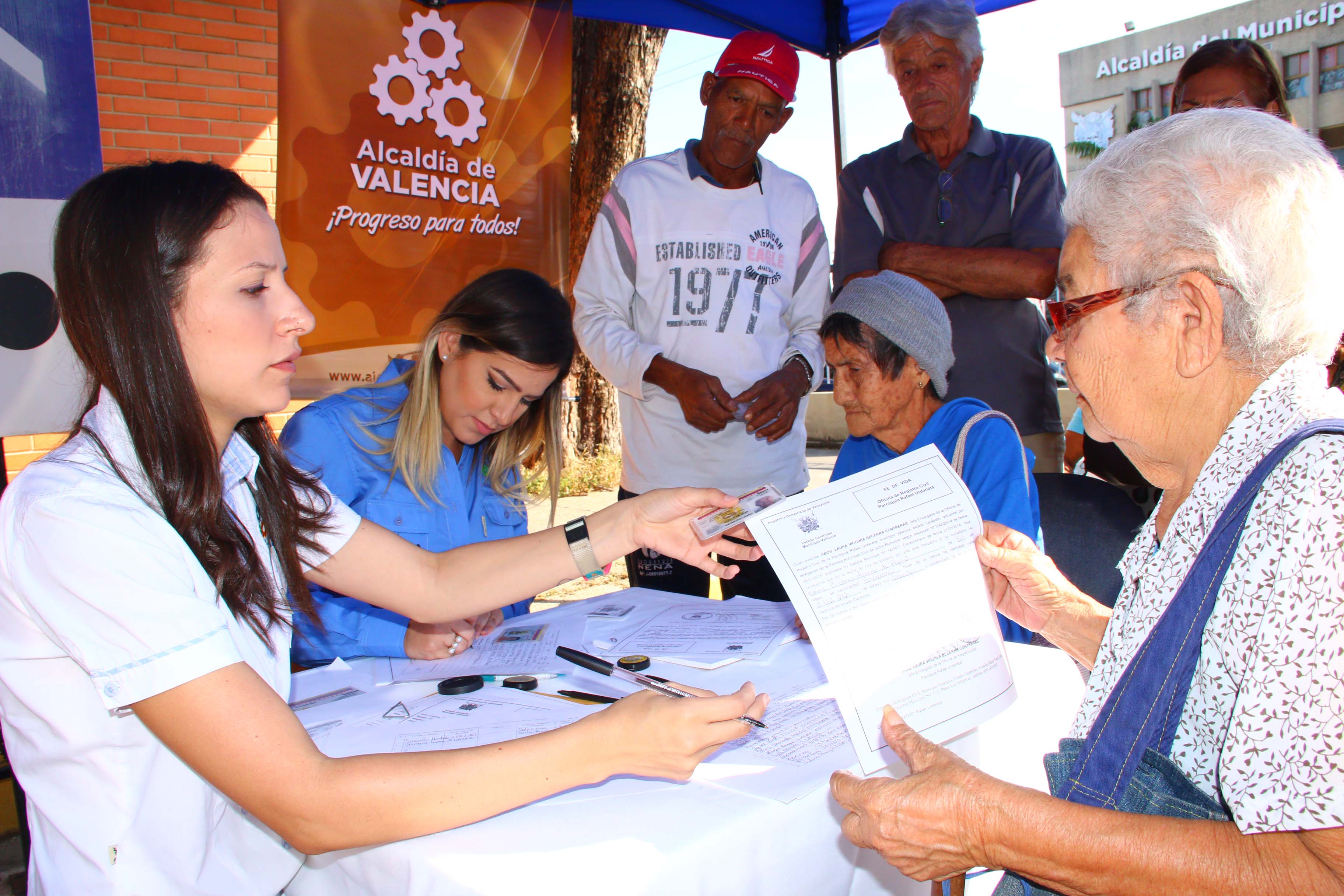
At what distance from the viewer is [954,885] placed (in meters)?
1.42

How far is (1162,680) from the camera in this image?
119 cm

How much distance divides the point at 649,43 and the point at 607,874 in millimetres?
6894

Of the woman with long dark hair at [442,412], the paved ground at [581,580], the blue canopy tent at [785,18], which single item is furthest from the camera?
the paved ground at [581,580]

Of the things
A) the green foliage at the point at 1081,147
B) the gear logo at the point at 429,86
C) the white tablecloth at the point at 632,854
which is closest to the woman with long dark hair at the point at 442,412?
the white tablecloth at the point at 632,854

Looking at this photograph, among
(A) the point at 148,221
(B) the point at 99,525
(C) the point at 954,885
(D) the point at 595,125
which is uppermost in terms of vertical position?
(D) the point at 595,125

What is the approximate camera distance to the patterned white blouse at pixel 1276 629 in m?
0.99

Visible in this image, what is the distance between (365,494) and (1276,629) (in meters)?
2.35

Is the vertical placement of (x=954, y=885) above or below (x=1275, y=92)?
below

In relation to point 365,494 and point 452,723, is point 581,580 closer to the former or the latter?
point 365,494

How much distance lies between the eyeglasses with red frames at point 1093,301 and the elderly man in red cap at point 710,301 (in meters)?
1.80

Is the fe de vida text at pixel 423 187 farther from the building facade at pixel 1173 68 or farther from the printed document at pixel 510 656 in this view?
the building facade at pixel 1173 68

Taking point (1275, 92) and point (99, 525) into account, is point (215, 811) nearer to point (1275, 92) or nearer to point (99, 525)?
point (99, 525)

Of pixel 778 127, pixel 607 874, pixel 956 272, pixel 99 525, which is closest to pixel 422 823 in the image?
pixel 607 874

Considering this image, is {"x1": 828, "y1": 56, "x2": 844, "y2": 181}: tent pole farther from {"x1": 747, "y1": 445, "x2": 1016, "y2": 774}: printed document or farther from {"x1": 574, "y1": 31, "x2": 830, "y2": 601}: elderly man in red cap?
{"x1": 747, "y1": 445, "x2": 1016, "y2": 774}: printed document
